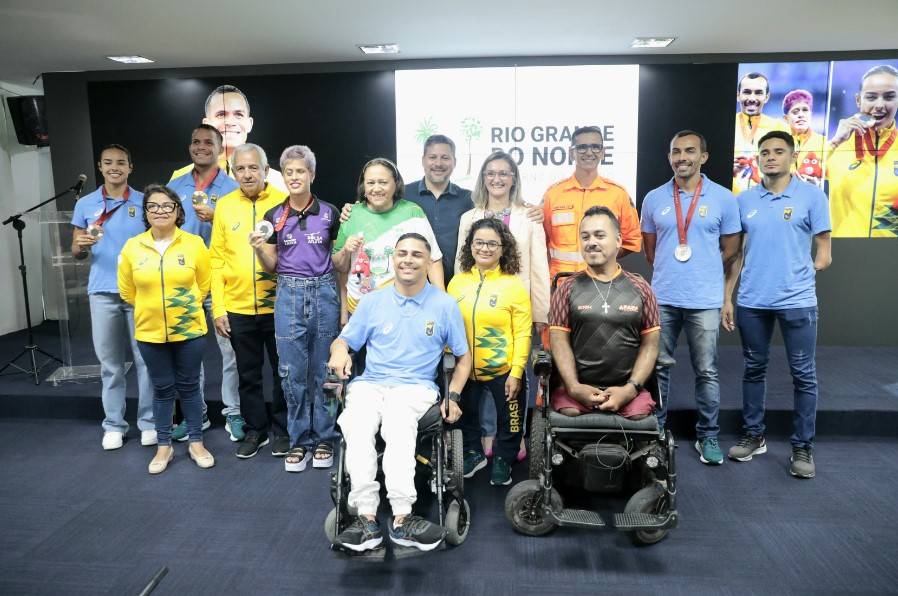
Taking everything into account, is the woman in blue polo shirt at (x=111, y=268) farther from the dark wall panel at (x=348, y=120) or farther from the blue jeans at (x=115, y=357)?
the dark wall panel at (x=348, y=120)

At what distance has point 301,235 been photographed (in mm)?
3156

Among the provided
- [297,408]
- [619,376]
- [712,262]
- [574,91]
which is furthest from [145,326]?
[574,91]

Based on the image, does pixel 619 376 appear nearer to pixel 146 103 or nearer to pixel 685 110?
pixel 685 110

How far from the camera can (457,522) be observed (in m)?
2.59

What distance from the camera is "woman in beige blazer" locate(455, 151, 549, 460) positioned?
3137mm

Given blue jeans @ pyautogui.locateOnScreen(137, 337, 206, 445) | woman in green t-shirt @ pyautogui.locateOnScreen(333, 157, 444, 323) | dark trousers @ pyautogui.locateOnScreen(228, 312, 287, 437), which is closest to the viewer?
woman in green t-shirt @ pyautogui.locateOnScreen(333, 157, 444, 323)

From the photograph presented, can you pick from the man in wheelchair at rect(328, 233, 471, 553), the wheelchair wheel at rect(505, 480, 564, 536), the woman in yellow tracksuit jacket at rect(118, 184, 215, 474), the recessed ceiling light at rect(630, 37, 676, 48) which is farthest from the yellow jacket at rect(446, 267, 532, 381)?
the recessed ceiling light at rect(630, 37, 676, 48)

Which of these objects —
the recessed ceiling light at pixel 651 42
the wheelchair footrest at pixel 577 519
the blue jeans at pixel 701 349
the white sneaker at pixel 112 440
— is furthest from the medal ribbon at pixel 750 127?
the white sneaker at pixel 112 440

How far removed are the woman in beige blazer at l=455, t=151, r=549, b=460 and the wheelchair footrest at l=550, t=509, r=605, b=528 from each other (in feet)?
2.75

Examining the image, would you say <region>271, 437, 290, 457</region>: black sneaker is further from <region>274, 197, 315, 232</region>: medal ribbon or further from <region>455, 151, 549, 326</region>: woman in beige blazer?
<region>455, 151, 549, 326</region>: woman in beige blazer

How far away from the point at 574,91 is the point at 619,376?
346 cm

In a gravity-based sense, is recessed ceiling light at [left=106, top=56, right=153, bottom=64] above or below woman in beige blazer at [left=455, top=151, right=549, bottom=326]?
above

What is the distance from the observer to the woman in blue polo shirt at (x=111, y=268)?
355 cm

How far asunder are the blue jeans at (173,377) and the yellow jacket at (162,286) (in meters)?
0.07
